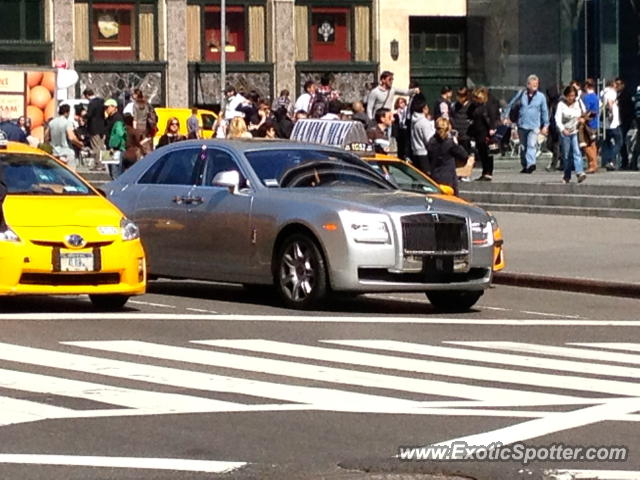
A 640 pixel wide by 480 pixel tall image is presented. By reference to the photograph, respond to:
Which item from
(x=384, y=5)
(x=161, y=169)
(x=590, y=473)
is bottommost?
(x=590, y=473)

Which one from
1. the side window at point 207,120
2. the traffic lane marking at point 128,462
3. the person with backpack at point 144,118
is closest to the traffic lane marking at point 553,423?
the traffic lane marking at point 128,462

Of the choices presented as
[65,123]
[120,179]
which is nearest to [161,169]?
[120,179]

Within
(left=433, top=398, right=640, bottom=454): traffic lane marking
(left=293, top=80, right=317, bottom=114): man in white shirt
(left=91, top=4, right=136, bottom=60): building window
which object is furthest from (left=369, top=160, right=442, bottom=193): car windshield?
(left=91, top=4, right=136, bottom=60): building window

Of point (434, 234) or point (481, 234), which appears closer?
point (434, 234)

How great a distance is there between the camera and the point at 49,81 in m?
41.3

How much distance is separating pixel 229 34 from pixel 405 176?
36255mm

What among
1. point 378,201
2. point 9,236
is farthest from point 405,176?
point 9,236

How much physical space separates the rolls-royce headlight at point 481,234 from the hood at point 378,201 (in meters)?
0.09

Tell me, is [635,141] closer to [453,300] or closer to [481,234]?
[453,300]

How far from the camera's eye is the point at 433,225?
57.3 ft

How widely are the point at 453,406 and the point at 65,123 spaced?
25.9 m

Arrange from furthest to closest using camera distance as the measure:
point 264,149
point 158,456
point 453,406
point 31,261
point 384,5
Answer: point 384,5 → point 264,149 → point 31,261 → point 453,406 → point 158,456

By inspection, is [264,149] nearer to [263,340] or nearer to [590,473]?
[263,340]

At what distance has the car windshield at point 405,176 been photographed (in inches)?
856
